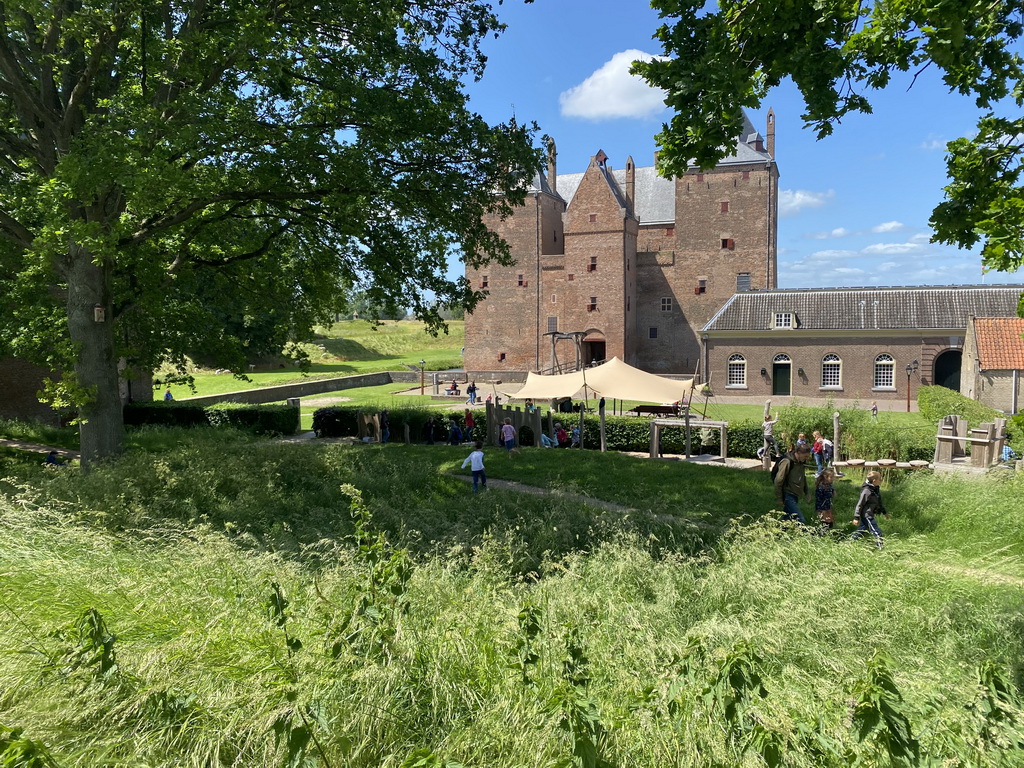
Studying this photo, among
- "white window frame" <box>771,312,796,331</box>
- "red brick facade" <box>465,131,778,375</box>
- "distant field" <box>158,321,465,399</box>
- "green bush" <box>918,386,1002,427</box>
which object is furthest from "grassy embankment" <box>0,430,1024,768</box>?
"red brick facade" <box>465,131,778,375</box>

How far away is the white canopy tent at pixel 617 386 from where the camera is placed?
2005cm

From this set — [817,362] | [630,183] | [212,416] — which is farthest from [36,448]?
[630,183]

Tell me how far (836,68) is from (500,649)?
233 inches

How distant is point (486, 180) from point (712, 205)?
136ft

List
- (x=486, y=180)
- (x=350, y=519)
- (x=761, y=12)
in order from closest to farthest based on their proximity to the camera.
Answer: (x=761, y=12)
(x=350, y=519)
(x=486, y=180)

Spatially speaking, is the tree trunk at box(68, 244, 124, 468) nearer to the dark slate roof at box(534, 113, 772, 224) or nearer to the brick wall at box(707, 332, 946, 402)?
the brick wall at box(707, 332, 946, 402)

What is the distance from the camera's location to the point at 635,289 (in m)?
52.6

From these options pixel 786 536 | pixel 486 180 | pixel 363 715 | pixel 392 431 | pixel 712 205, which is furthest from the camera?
pixel 712 205

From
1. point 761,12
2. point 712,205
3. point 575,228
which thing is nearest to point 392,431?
point 761,12

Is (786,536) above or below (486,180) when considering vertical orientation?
below

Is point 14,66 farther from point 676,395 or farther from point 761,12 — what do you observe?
point 676,395

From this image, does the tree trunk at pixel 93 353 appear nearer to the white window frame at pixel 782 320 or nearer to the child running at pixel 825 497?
the child running at pixel 825 497

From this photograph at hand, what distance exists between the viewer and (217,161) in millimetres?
12055

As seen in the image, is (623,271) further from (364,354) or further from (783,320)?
(364,354)
